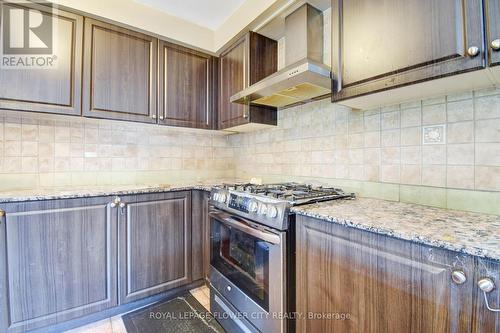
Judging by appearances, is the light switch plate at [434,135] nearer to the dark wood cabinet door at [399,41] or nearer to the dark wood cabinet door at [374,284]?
the dark wood cabinet door at [399,41]

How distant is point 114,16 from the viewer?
1833 mm

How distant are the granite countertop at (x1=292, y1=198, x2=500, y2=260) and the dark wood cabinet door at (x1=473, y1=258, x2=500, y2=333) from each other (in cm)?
4

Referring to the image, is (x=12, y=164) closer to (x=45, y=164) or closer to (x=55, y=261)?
(x=45, y=164)

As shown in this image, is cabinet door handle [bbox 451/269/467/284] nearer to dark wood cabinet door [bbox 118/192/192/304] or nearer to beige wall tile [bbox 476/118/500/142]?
beige wall tile [bbox 476/118/500/142]

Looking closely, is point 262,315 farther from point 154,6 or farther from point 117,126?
point 154,6

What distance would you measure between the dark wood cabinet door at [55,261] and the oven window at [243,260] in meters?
0.74

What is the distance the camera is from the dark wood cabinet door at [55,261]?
1.38m

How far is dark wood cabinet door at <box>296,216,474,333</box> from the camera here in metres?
0.70

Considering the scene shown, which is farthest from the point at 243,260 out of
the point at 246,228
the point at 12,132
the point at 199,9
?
the point at 199,9

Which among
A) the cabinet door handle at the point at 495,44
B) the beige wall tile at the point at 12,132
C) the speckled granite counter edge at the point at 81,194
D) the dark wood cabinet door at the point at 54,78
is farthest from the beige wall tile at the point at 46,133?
the cabinet door handle at the point at 495,44

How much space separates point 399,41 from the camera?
1.02 metres

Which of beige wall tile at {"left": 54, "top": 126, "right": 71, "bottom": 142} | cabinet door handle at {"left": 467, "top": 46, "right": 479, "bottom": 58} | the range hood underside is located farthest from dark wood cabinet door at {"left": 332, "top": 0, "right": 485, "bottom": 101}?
beige wall tile at {"left": 54, "top": 126, "right": 71, "bottom": 142}

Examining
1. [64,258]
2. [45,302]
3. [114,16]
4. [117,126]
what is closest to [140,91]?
[117,126]

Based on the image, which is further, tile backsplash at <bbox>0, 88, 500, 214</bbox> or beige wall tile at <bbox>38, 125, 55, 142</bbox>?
beige wall tile at <bbox>38, 125, 55, 142</bbox>
